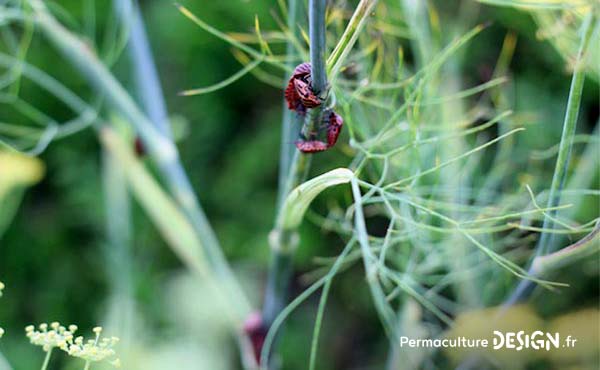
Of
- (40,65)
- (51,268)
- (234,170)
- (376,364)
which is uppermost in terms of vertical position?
(40,65)

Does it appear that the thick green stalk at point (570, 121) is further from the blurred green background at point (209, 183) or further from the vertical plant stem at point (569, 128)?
the blurred green background at point (209, 183)

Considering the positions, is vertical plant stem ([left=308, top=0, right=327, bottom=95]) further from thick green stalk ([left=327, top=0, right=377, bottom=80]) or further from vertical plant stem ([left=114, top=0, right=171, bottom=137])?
vertical plant stem ([left=114, top=0, right=171, bottom=137])

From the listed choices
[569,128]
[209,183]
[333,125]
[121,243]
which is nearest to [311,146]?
[333,125]

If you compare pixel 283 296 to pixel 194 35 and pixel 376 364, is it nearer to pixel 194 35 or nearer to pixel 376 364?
pixel 376 364

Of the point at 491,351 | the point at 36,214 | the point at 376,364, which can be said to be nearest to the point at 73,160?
the point at 36,214

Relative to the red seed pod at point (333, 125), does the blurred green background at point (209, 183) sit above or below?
below

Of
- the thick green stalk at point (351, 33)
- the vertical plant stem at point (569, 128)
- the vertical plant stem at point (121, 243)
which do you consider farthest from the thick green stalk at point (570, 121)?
the vertical plant stem at point (121, 243)
